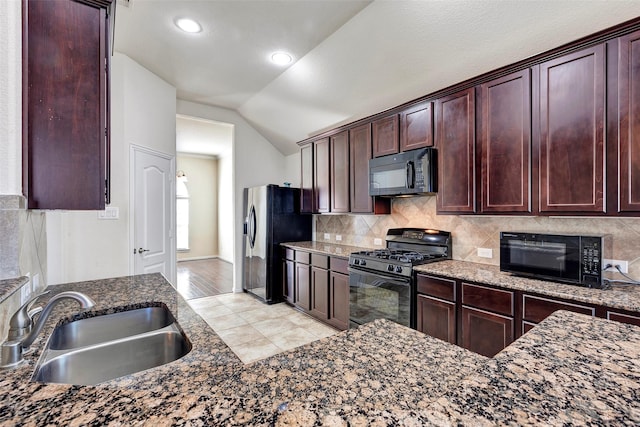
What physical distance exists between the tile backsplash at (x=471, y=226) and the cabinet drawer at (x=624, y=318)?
602mm

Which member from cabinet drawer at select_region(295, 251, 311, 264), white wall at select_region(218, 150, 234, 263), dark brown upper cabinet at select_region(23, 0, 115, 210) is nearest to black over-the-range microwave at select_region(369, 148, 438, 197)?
cabinet drawer at select_region(295, 251, 311, 264)

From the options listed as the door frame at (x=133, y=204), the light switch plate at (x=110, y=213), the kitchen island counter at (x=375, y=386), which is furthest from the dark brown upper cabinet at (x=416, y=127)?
the light switch plate at (x=110, y=213)

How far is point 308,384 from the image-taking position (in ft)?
2.34

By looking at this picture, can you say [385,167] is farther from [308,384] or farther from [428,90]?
[308,384]

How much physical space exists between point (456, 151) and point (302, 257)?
2.39m

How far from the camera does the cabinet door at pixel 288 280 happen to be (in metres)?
4.31

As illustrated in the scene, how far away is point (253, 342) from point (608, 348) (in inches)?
119

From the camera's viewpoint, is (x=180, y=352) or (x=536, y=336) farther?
(x=180, y=352)

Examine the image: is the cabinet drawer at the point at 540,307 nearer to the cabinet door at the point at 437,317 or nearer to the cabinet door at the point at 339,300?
the cabinet door at the point at 437,317

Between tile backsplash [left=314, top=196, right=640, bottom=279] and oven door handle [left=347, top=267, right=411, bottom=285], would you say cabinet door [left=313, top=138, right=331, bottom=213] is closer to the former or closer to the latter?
tile backsplash [left=314, top=196, right=640, bottom=279]

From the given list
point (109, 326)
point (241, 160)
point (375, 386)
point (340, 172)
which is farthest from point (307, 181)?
point (375, 386)

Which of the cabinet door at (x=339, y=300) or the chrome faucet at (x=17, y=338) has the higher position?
the chrome faucet at (x=17, y=338)

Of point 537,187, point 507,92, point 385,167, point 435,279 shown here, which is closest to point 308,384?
point 435,279

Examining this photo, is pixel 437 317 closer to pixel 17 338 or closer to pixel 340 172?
pixel 340 172
